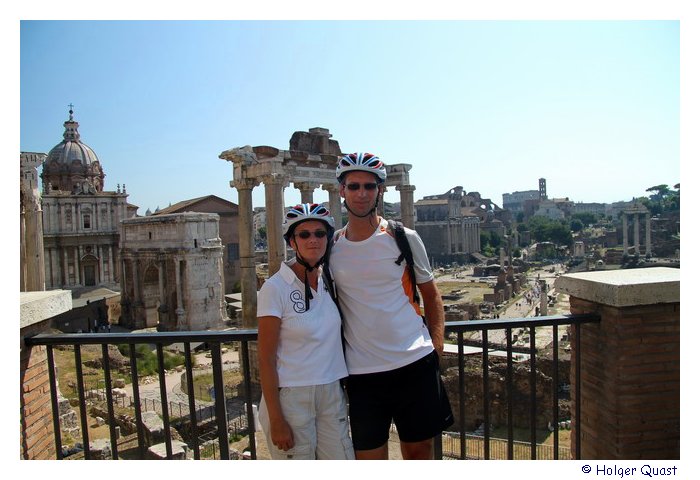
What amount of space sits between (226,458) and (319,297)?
1.35 metres

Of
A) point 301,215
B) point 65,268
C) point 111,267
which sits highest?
point 301,215

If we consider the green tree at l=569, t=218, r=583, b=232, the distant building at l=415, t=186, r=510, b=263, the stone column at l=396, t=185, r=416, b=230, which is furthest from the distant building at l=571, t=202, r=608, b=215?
the stone column at l=396, t=185, r=416, b=230

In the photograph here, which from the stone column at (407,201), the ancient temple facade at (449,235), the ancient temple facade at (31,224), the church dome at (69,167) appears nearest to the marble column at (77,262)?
the church dome at (69,167)

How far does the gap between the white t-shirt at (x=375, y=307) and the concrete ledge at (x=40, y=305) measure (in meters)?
1.90

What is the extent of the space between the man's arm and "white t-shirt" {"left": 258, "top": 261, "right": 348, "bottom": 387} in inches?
24.4

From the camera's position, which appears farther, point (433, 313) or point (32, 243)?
point (32, 243)

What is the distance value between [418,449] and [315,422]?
65cm

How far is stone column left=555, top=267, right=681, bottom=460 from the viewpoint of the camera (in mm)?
3613

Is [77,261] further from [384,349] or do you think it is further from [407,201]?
[384,349]

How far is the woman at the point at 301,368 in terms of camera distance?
9.36 ft

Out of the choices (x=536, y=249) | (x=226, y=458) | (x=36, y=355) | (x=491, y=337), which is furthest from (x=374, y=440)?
(x=536, y=249)

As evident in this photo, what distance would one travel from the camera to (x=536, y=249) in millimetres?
85500

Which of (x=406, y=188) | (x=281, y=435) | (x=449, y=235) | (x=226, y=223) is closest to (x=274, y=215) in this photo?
(x=406, y=188)

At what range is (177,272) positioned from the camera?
1218 inches
